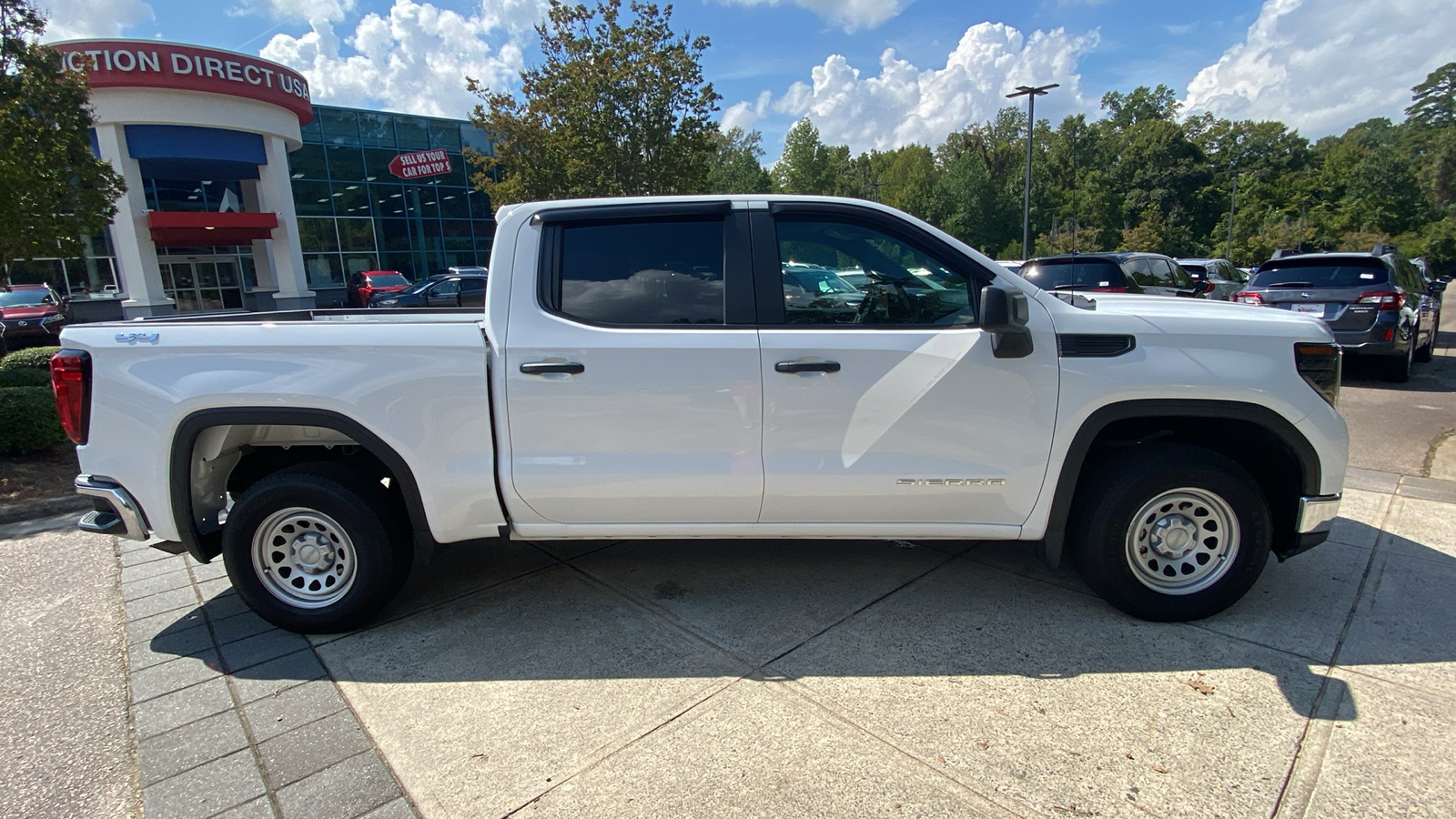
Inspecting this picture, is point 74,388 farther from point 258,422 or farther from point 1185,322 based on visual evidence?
point 1185,322

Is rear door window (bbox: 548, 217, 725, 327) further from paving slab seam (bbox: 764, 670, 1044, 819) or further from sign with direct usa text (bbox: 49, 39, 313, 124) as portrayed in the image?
sign with direct usa text (bbox: 49, 39, 313, 124)

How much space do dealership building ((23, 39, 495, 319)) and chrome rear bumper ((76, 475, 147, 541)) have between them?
7.66 metres

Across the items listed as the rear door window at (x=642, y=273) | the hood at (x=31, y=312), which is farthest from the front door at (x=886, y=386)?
the hood at (x=31, y=312)

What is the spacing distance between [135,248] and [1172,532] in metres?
27.6

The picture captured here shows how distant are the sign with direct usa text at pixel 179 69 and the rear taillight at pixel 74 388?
73.4ft

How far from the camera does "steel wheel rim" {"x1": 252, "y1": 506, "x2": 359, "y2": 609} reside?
138 inches

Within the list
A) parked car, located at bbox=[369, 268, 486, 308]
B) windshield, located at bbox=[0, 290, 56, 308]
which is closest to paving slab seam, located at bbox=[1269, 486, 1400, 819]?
parked car, located at bbox=[369, 268, 486, 308]

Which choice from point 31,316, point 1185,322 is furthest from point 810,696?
point 31,316

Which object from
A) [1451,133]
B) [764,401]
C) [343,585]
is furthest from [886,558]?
[1451,133]

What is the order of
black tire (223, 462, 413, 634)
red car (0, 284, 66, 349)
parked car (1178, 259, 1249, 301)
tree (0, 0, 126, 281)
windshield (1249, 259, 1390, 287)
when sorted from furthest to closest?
parked car (1178, 259, 1249, 301) → red car (0, 284, 66, 349) → windshield (1249, 259, 1390, 287) → tree (0, 0, 126, 281) → black tire (223, 462, 413, 634)

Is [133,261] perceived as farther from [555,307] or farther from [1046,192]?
[1046,192]

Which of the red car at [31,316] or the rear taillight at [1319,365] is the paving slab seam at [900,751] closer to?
the rear taillight at [1319,365]

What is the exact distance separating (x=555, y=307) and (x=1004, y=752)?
8.41ft

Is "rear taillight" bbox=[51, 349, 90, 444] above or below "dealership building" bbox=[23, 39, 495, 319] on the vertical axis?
below
